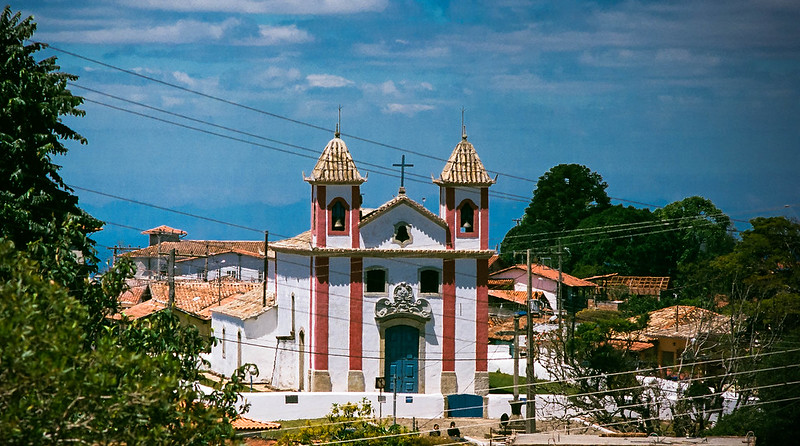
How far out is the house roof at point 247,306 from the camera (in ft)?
174

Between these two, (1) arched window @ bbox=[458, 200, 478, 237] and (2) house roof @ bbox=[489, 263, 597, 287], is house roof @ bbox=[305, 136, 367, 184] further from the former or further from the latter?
(2) house roof @ bbox=[489, 263, 597, 287]

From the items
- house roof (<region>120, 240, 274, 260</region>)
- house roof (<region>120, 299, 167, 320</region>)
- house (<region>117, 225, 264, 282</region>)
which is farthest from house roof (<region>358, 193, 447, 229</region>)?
house roof (<region>120, 240, 274, 260</region>)

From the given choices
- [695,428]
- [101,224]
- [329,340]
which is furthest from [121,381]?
[329,340]

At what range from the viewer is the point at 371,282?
162 ft

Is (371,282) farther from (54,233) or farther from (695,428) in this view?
(54,233)

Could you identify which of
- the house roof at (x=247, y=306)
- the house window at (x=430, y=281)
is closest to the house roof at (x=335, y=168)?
the house window at (x=430, y=281)

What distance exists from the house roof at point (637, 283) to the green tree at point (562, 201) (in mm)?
8438

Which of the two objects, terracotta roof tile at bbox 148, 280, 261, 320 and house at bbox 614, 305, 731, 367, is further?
terracotta roof tile at bbox 148, 280, 261, 320

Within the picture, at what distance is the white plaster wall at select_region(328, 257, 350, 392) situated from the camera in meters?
48.7

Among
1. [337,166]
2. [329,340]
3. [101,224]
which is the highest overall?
[337,166]

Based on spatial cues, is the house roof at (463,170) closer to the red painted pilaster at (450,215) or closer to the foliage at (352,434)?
the red painted pilaster at (450,215)

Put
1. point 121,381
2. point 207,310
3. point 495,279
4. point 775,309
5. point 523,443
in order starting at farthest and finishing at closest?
point 495,279 < point 207,310 < point 775,309 < point 523,443 < point 121,381

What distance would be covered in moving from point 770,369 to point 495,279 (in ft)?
176

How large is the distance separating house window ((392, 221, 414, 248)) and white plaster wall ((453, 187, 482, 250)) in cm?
195
